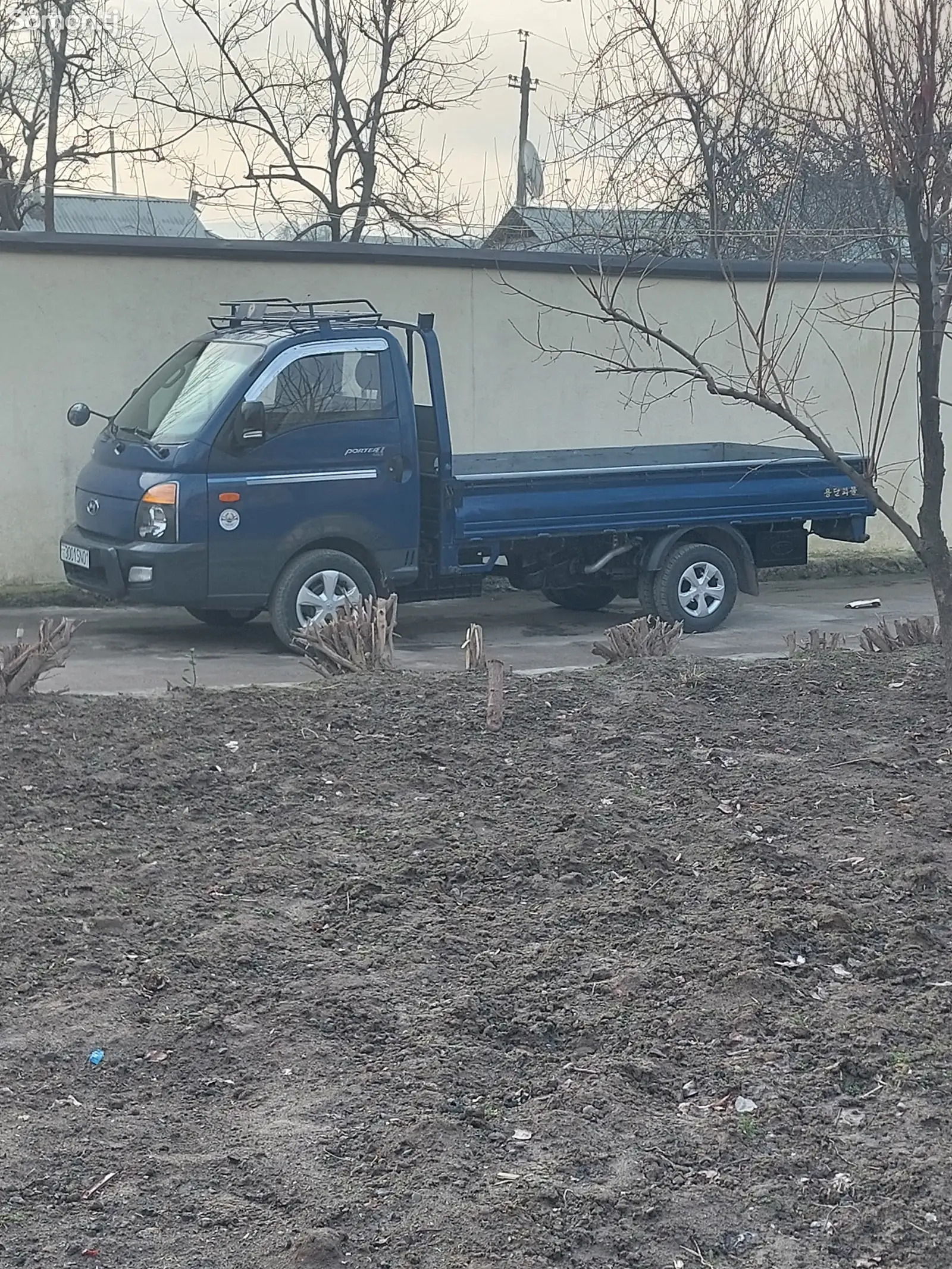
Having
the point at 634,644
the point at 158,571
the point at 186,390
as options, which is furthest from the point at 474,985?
the point at 186,390

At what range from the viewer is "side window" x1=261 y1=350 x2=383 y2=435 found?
10211 millimetres

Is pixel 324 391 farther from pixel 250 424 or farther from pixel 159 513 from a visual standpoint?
pixel 159 513

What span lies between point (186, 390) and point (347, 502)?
53.6 inches

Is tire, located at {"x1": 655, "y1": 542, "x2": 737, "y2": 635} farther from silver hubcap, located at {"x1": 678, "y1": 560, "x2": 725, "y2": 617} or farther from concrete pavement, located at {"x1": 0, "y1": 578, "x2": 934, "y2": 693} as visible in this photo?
concrete pavement, located at {"x1": 0, "y1": 578, "x2": 934, "y2": 693}

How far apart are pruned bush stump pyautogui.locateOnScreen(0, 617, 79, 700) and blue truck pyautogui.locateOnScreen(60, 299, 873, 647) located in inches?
115

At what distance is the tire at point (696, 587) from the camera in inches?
446

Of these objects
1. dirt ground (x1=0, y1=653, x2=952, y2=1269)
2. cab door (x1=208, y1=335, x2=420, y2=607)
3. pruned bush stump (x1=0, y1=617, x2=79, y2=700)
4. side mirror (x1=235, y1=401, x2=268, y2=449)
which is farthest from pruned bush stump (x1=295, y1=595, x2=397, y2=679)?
side mirror (x1=235, y1=401, x2=268, y2=449)

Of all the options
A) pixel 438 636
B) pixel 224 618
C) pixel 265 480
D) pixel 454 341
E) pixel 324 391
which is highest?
pixel 454 341

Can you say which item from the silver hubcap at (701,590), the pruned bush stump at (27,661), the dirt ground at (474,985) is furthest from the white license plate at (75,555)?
the silver hubcap at (701,590)

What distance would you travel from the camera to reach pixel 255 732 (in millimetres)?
6496

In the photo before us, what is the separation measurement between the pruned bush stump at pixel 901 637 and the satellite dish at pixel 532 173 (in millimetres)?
8590

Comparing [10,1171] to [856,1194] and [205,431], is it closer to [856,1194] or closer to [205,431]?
[856,1194]

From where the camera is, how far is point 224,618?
11.3m

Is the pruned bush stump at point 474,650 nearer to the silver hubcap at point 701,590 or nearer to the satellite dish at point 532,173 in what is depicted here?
the silver hubcap at point 701,590
